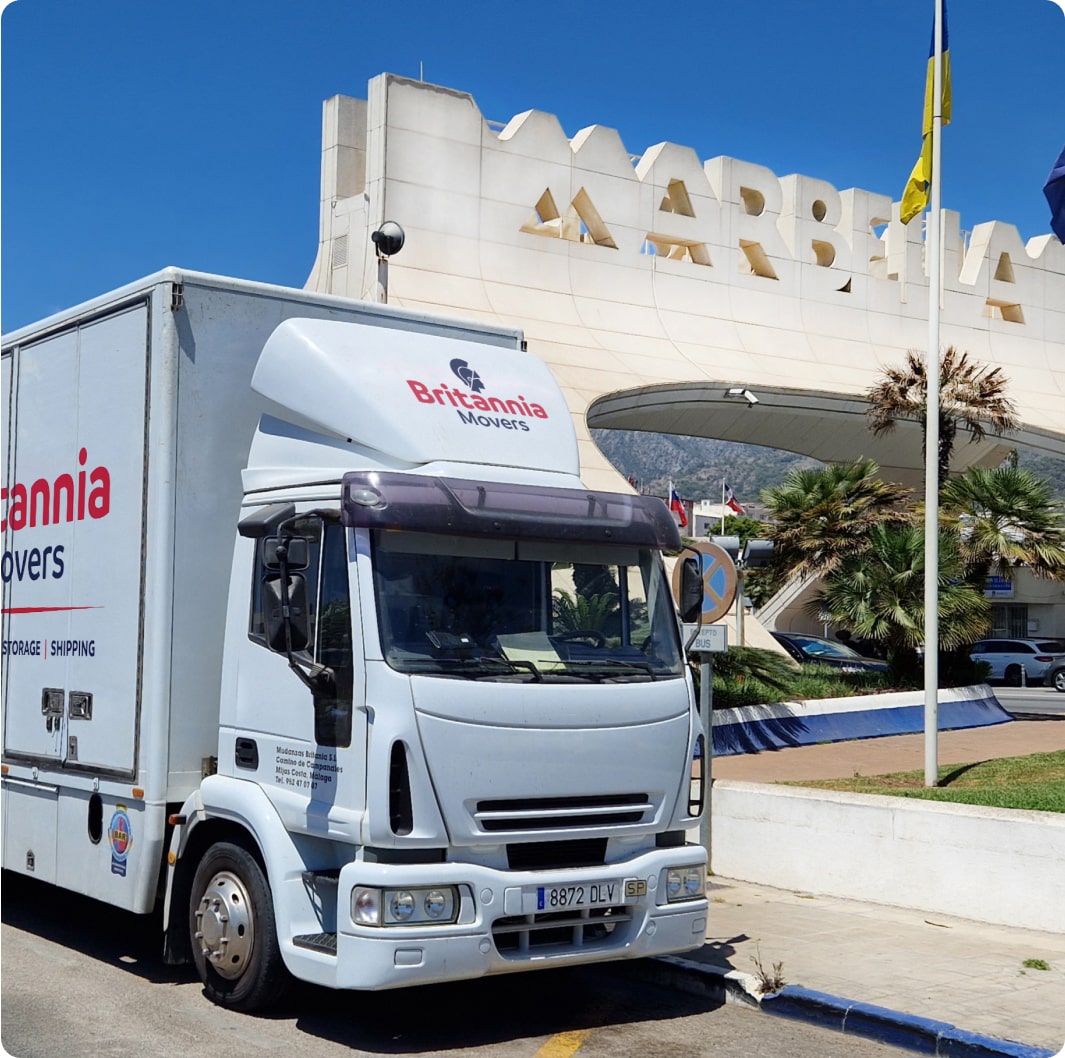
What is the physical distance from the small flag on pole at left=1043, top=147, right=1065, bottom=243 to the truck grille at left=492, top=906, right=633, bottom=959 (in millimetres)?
7238

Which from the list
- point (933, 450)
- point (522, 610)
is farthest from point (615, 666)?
point (933, 450)

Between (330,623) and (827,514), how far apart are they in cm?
1794

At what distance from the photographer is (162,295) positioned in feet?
25.8

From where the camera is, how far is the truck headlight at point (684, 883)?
7352 mm

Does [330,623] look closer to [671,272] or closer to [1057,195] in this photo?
[1057,195]

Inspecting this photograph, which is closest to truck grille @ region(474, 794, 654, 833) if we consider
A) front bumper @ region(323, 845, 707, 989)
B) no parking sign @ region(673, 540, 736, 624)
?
front bumper @ region(323, 845, 707, 989)

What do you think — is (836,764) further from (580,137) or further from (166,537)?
(580,137)

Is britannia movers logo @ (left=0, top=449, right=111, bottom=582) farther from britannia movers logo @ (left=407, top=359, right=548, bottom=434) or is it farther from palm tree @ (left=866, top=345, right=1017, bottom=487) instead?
palm tree @ (left=866, top=345, right=1017, bottom=487)

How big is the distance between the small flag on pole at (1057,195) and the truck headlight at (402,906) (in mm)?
7923

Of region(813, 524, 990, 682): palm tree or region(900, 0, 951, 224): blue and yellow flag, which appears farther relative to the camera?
region(813, 524, 990, 682): palm tree

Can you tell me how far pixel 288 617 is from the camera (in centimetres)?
674

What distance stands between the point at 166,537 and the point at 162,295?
138 centimetres

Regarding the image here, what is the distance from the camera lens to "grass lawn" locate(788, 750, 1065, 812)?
11.8 metres

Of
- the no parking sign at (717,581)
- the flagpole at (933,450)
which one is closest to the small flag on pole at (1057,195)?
the flagpole at (933,450)
